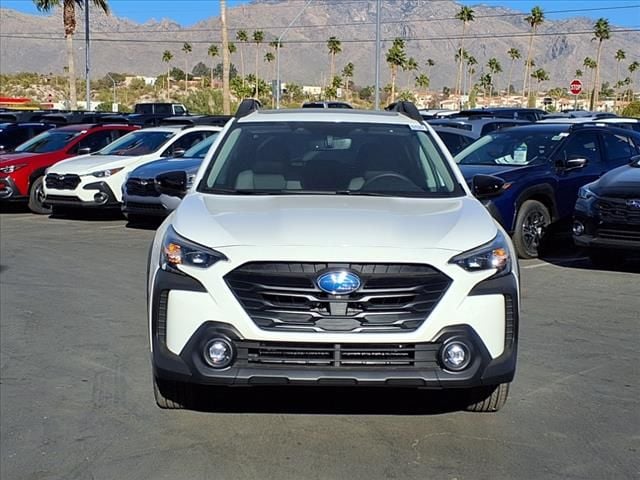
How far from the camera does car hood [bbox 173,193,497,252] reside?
4730mm

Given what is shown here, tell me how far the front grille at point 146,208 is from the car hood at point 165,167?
454mm

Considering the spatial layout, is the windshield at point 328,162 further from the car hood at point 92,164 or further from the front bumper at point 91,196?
the car hood at point 92,164

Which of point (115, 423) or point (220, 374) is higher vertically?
point (220, 374)

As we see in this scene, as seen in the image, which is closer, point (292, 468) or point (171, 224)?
point (292, 468)

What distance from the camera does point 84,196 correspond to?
51.5 feet

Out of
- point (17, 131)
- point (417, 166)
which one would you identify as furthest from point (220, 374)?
point (17, 131)

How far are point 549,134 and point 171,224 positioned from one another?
27.0 ft

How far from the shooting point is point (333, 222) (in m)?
4.91

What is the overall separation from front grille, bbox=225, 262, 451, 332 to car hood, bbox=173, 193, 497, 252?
133 mm

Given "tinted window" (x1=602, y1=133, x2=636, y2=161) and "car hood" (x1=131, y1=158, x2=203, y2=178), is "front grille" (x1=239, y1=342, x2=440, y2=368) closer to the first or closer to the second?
"tinted window" (x1=602, y1=133, x2=636, y2=161)

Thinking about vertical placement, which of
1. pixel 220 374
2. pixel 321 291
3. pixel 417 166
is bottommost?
pixel 220 374

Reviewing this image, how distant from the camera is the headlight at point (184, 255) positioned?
470 centimetres

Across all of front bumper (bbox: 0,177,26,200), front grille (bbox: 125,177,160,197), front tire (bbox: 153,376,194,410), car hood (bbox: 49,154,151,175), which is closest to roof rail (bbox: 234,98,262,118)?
front tire (bbox: 153,376,194,410)

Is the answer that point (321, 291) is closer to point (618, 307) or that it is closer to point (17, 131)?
point (618, 307)
